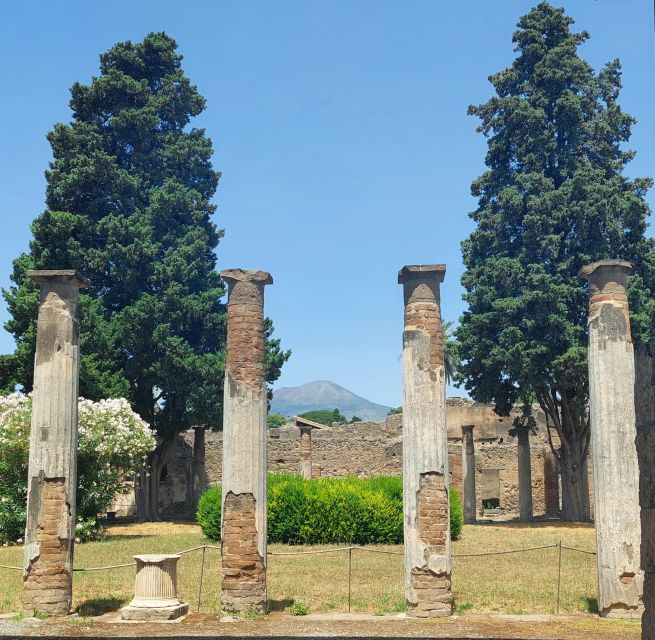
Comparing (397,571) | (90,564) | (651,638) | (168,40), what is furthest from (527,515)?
(651,638)

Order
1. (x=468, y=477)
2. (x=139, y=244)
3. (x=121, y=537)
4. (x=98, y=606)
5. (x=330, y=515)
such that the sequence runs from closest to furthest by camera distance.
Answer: (x=98, y=606)
(x=330, y=515)
(x=121, y=537)
(x=139, y=244)
(x=468, y=477)

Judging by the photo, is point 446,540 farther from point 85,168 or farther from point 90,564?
point 85,168

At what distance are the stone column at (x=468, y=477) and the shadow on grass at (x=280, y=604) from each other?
15647 millimetres

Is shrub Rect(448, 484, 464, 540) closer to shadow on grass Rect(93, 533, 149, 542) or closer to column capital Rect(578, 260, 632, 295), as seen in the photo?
shadow on grass Rect(93, 533, 149, 542)

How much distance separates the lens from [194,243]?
85.2 feet

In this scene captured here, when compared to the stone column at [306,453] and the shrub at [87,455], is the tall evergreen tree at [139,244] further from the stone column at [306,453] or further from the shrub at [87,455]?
the stone column at [306,453]

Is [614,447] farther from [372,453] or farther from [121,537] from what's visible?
[372,453]

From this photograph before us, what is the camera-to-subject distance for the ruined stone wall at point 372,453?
30344 mm

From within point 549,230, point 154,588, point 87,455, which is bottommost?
point 154,588

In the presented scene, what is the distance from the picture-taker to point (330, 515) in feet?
59.6

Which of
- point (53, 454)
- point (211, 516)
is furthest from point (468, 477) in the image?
point (53, 454)

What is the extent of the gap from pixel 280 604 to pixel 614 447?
15.4 feet

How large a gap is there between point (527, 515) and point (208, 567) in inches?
535

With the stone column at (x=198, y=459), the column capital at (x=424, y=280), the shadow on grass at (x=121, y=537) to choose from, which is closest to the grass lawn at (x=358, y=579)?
the shadow on grass at (x=121, y=537)
